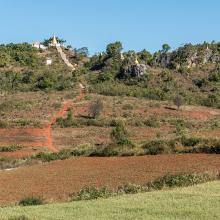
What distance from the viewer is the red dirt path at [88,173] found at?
720 inches

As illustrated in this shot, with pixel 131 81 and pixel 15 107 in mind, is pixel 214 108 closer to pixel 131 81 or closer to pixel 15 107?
pixel 131 81

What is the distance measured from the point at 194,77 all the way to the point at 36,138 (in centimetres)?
3959

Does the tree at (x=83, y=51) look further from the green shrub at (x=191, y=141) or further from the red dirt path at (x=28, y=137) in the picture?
the green shrub at (x=191, y=141)

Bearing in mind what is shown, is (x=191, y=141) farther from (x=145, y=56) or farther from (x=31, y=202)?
(x=145, y=56)

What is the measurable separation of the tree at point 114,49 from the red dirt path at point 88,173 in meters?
66.8

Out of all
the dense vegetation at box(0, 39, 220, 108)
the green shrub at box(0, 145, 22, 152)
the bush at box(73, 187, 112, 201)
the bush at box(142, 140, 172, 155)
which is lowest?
the green shrub at box(0, 145, 22, 152)

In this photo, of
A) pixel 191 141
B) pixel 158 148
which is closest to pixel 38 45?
pixel 191 141

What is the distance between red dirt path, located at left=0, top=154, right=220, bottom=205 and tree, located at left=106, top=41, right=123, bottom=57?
66.8m

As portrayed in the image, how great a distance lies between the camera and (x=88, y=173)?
21.8 metres

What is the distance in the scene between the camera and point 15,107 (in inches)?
2319

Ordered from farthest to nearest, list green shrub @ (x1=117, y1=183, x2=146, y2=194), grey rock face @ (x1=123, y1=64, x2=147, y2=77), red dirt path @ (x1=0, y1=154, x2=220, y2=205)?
grey rock face @ (x1=123, y1=64, x2=147, y2=77) < red dirt path @ (x1=0, y1=154, x2=220, y2=205) < green shrub @ (x1=117, y1=183, x2=146, y2=194)

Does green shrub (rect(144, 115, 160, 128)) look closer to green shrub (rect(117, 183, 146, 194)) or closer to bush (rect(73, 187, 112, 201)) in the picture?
green shrub (rect(117, 183, 146, 194))

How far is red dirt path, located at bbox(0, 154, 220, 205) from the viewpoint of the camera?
60.0ft

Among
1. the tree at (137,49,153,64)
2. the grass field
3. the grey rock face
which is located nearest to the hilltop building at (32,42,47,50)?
the tree at (137,49,153,64)
